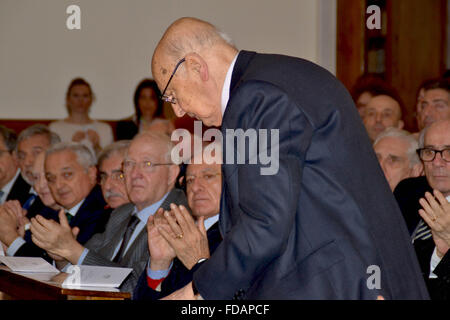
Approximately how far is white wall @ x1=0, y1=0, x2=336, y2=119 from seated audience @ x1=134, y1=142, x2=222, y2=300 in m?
4.45

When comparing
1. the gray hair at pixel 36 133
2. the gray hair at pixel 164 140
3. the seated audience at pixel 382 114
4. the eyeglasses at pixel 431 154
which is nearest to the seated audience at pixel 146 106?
the gray hair at pixel 36 133

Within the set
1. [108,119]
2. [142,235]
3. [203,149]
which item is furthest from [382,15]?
[142,235]

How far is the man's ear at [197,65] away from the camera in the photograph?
165cm

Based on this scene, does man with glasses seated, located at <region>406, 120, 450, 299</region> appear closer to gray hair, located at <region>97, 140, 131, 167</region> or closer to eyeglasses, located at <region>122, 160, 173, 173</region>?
eyeglasses, located at <region>122, 160, 173, 173</region>

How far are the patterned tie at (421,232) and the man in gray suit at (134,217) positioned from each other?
1030mm

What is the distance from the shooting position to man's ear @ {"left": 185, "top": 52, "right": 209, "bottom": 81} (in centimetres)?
165

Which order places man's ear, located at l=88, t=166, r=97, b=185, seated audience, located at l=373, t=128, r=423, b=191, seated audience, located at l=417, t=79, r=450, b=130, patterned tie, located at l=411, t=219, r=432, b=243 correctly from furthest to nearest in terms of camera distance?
seated audience, located at l=417, t=79, r=450, b=130, man's ear, located at l=88, t=166, r=97, b=185, seated audience, located at l=373, t=128, r=423, b=191, patterned tie, located at l=411, t=219, r=432, b=243

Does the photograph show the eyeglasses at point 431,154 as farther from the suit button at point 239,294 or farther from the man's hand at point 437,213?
the suit button at point 239,294

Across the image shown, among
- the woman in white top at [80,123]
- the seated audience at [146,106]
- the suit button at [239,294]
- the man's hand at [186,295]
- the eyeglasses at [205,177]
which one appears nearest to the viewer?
the man's hand at [186,295]

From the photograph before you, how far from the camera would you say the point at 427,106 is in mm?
4363

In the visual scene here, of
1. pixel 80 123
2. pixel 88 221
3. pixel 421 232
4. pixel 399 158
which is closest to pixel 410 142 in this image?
pixel 399 158

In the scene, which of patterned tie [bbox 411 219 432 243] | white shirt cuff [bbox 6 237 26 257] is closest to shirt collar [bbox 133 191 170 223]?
white shirt cuff [bbox 6 237 26 257]
